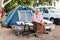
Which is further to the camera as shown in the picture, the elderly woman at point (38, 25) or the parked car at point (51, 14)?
the parked car at point (51, 14)

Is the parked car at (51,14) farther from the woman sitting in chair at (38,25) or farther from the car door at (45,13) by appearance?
the woman sitting in chair at (38,25)

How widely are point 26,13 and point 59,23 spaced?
4158 mm

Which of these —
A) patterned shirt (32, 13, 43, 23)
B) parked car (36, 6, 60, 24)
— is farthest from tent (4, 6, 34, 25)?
parked car (36, 6, 60, 24)

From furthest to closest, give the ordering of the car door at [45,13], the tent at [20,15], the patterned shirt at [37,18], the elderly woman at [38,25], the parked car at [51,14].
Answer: the car door at [45,13], the parked car at [51,14], the tent at [20,15], the patterned shirt at [37,18], the elderly woman at [38,25]

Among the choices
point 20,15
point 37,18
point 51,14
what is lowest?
point 51,14

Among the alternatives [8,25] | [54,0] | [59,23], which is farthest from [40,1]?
[8,25]

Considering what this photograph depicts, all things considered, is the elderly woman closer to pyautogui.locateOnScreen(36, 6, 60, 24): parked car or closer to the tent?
the tent

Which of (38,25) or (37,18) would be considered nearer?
(38,25)

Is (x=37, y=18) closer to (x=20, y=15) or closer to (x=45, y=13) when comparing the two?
(x=20, y=15)

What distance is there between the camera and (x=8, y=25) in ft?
51.0

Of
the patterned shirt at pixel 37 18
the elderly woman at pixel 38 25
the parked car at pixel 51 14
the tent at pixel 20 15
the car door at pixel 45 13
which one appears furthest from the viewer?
the car door at pixel 45 13

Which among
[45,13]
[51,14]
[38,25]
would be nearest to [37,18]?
[38,25]

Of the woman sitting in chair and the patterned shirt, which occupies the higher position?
the patterned shirt

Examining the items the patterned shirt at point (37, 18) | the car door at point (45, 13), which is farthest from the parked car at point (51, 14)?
the patterned shirt at point (37, 18)
